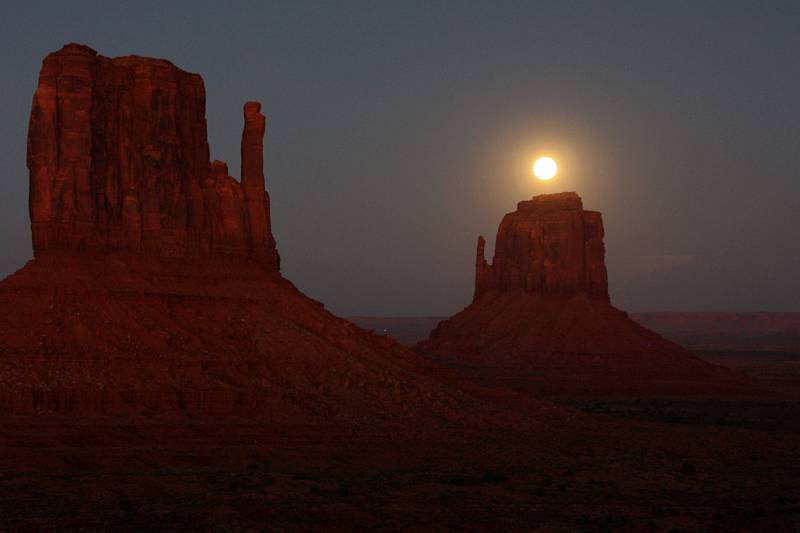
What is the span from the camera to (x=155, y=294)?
53062 millimetres

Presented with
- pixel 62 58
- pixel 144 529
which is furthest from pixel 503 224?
pixel 144 529

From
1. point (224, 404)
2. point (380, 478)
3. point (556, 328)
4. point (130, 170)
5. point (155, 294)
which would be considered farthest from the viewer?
point (556, 328)

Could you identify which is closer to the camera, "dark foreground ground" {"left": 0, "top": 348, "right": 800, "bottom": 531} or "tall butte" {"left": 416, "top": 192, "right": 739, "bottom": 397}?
"dark foreground ground" {"left": 0, "top": 348, "right": 800, "bottom": 531}

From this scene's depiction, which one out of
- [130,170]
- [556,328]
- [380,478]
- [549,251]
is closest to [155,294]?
[130,170]

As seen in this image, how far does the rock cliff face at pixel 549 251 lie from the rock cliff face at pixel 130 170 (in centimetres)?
7299

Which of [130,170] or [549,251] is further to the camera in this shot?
[549,251]

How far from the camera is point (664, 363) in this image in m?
111

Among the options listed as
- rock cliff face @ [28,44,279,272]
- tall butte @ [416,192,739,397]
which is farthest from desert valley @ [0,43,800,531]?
tall butte @ [416,192,739,397]

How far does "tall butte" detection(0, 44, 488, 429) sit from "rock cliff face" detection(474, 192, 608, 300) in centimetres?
7133

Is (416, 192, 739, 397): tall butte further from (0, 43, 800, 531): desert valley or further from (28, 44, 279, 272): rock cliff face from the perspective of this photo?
(28, 44, 279, 272): rock cliff face

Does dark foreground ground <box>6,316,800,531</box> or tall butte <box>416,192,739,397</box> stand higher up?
tall butte <box>416,192,739,397</box>

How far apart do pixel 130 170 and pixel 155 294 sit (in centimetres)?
639

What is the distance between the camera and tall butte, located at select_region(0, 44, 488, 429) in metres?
47.4

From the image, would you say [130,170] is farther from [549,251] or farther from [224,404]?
[549,251]
